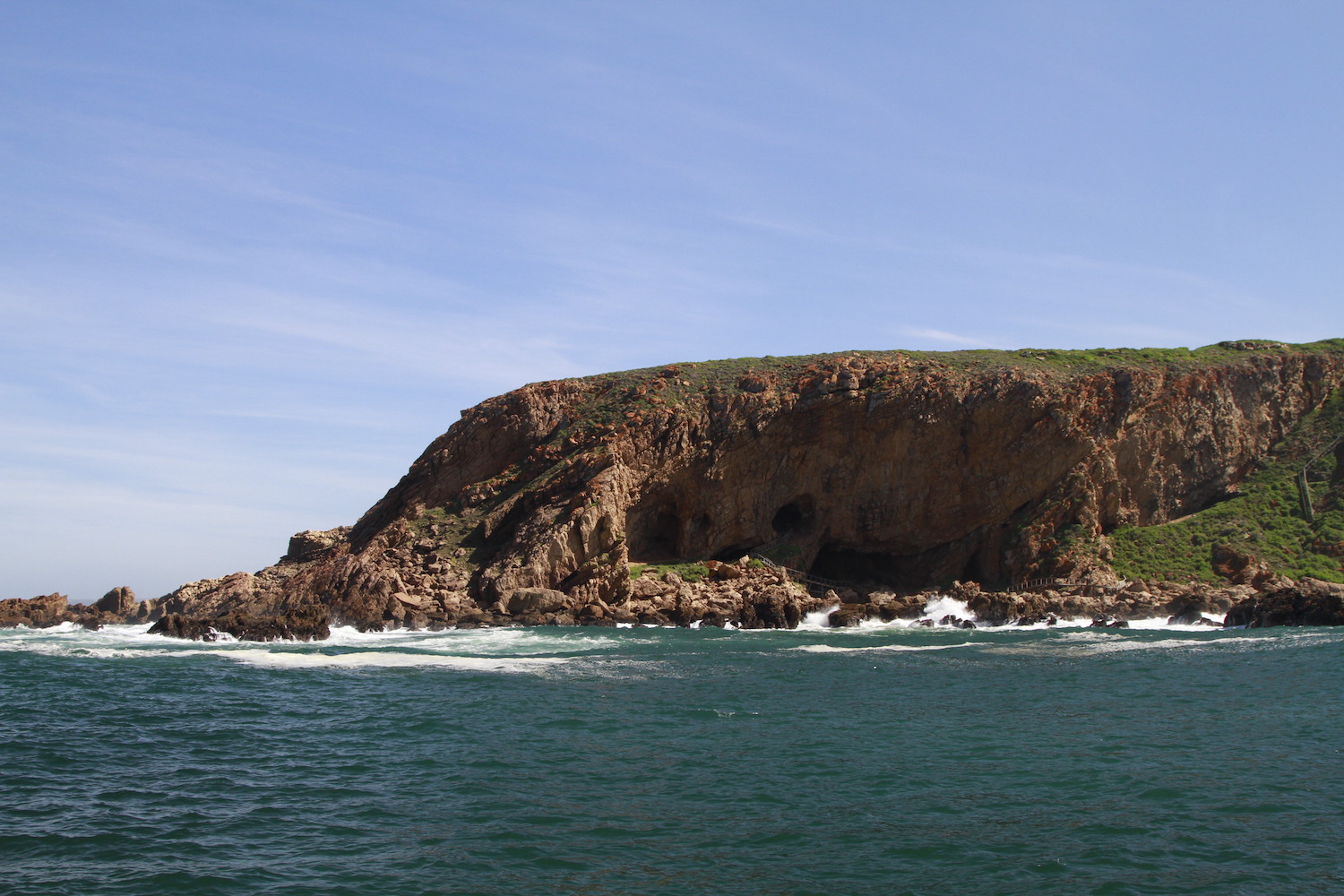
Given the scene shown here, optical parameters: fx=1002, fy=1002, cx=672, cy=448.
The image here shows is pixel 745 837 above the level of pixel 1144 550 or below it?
below

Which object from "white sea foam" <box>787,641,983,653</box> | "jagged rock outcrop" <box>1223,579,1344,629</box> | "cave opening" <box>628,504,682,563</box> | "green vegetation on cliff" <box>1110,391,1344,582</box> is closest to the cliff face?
"cave opening" <box>628,504,682,563</box>

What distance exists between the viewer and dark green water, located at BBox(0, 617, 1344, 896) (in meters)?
13.8

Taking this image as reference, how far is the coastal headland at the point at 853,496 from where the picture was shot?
58.6 metres

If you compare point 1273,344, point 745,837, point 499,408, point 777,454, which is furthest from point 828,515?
point 745,837

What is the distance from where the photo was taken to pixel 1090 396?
64938 millimetres

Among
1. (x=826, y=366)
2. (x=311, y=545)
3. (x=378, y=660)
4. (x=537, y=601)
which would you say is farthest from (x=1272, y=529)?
(x=311, y=545)

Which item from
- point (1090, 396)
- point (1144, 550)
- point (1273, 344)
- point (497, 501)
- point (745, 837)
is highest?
point (1273, 344)

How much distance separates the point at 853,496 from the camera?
66625 millimetres

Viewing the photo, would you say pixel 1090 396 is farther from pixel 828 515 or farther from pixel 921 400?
pixel 828 515

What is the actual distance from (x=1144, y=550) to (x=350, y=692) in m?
49.3

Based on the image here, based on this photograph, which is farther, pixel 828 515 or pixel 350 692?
pixel 828 515

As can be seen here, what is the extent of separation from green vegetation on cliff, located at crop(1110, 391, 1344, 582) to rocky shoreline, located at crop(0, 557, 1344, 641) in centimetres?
246

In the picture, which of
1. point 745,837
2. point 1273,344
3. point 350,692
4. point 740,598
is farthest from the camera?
point 1273,344

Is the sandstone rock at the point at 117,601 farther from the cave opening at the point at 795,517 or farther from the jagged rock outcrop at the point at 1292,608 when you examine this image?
the jagged rock outcrop at the point at 1292,608
